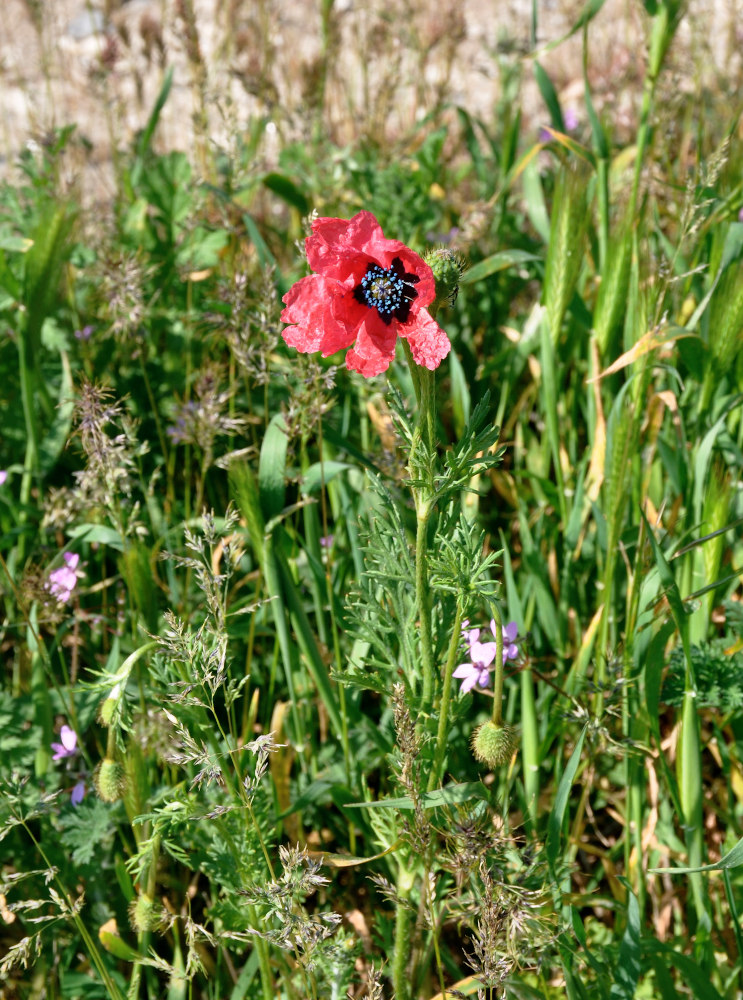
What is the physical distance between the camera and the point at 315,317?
97 cm

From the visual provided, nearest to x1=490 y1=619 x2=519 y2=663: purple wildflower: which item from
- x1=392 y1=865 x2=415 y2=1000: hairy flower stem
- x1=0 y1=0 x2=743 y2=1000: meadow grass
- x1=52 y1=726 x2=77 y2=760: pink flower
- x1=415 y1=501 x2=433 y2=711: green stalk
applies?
Result: x1=0 y1=0 x2=743 y2=1000: meadow grass

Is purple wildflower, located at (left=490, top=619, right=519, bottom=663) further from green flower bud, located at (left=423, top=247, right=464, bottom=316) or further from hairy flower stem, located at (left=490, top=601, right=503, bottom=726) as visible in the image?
green flower bud, located at (left=423, top=247, right=464, bottom=316)

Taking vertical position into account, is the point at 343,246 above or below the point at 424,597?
above

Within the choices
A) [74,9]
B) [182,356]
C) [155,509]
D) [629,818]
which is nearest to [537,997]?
[629,818]

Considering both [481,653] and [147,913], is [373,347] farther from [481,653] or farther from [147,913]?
[147,913]

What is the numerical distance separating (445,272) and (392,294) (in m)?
0.06

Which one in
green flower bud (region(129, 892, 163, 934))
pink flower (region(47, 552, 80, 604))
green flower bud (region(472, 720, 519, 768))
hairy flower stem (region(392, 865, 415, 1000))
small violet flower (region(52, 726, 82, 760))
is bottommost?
hairy flower stem (region(392, 865, 415, 1000))

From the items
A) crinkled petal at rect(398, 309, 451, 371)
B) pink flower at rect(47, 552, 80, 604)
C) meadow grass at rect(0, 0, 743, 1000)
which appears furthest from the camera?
pink flower at rect(47, 552, 80, 604)

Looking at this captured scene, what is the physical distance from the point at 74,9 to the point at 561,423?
182 inches

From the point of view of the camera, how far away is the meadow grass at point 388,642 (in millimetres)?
1139

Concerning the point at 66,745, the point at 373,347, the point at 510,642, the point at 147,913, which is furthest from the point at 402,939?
the point at 373,347

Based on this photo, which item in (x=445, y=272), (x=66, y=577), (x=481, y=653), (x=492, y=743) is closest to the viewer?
(x=445, y=272)

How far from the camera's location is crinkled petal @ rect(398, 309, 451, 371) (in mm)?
931

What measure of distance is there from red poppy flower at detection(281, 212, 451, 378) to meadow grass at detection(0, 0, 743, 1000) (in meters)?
0.04
